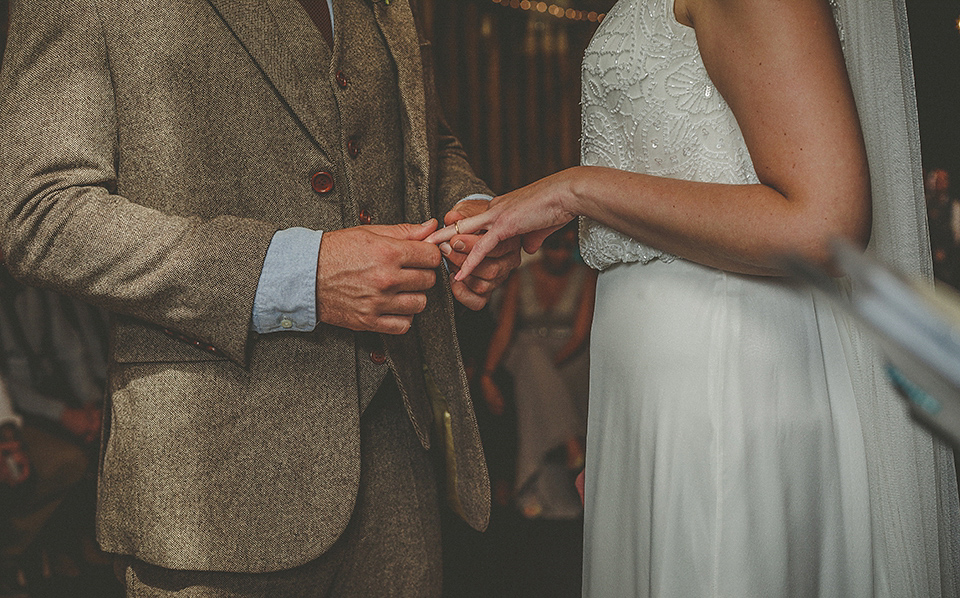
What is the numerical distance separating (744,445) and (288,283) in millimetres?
729

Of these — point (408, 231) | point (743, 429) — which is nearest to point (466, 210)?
point (408, 231)

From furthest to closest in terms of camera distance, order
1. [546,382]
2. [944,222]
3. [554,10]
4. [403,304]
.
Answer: [554,10] < [546,382] < [944,222] < [403,304]

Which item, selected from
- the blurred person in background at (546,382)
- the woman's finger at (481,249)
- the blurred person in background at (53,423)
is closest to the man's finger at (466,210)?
the woman's finger at (481,249)

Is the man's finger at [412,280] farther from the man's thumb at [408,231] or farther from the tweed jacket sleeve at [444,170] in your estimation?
the tweed jacket sleeve at [444,170]

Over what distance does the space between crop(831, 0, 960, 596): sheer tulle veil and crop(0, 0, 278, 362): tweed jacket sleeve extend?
938 millimetres

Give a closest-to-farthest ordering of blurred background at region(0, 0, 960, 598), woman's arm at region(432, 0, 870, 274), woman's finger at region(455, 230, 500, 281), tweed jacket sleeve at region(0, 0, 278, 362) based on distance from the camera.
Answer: woman's arm at region(432, 0, 870, 274) < tweed jacket sleeve at region(0, 0, 278, 362) < woman's finger at region(455, 230, 500, 281) < blurred background at region(0, 0, 960, 598)

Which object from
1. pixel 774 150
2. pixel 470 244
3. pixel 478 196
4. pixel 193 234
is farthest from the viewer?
pixel 478 196

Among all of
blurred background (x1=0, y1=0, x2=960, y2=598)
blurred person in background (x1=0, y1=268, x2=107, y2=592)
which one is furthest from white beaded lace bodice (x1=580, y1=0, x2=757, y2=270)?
blurred person in background (x1=0, y1=268, x2=107, y2=592)

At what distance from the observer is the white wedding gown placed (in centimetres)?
108

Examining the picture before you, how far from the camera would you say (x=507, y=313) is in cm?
439

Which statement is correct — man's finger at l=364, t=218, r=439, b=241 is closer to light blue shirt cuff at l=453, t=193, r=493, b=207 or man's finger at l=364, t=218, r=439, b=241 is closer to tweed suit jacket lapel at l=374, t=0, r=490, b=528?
tweed suit jacket lapel at l=374, t=0, r=490, b=528

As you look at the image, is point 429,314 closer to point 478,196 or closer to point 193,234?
point 478,196

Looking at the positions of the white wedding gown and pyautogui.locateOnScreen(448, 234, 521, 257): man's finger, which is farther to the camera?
pyautogui.locateOnScreen(448, 234, 521, 257): man's finger

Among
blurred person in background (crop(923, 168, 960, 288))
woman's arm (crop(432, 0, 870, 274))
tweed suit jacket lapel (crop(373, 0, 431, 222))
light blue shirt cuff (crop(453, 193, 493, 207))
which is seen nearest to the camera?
woman's arm (crop(432, 0, 870, 274))
